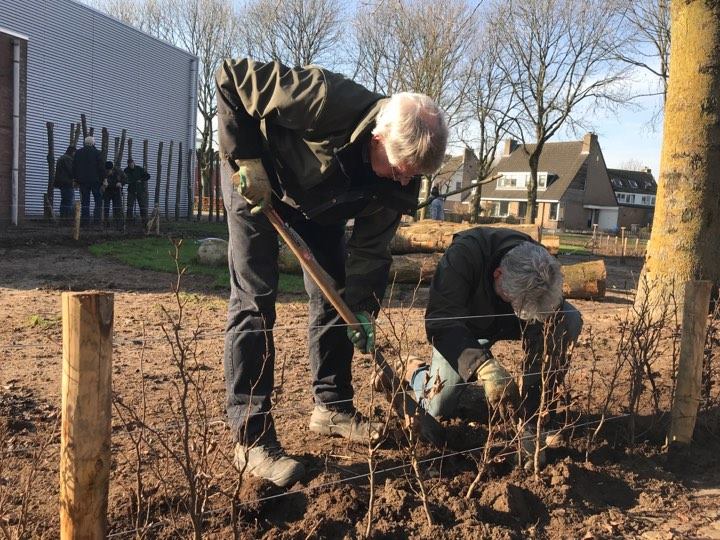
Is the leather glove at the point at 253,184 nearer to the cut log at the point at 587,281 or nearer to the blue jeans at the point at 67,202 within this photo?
the cut log at the point at 587,281

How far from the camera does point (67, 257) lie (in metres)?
10.1

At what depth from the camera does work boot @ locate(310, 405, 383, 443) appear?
3227mm

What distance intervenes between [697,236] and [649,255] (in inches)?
A: 17.1

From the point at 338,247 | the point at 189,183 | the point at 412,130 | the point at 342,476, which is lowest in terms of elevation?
the point at 342,476

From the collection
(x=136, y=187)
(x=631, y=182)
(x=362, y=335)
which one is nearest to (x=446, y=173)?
(x=136, y=187)

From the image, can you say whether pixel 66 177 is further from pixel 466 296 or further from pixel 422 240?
pixel 466 296

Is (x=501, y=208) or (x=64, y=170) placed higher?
(x=501, y=208)

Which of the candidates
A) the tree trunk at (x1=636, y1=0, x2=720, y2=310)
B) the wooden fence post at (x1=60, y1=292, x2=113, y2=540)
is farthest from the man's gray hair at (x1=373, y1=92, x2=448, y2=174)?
the tree trunk at (x1=636, y1=0, x2=720, y2=310)

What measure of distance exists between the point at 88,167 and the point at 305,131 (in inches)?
472

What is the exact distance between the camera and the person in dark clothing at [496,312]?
3.00m

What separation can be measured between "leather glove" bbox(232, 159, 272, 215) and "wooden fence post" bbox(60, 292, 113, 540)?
40.4 inches

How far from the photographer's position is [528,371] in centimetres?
334

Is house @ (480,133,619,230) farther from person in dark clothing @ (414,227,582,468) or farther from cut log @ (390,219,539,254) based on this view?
person in dark clothing @ (414,227,582,468)

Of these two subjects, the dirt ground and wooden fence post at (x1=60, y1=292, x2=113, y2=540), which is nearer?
wooden fence post at (x1=60, y1=292, x2=113, y2=540)
